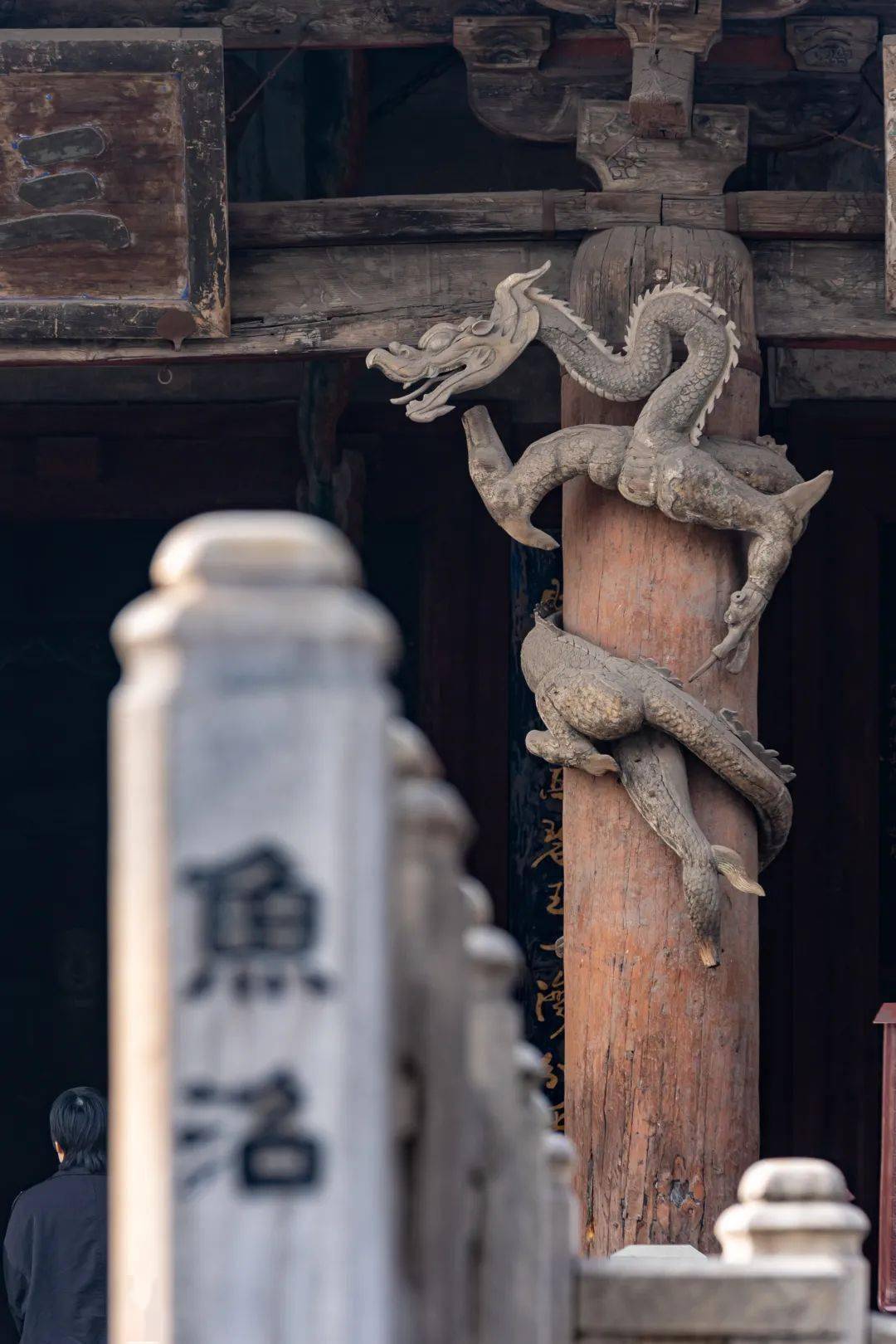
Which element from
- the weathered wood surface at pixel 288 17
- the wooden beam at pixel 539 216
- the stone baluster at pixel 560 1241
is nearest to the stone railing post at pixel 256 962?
the stone baluster at pixel 560 1241

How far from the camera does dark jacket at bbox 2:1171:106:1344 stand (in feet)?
19.5

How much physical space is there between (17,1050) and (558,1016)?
85.6 inches

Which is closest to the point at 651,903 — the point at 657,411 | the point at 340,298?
the point at 657,411

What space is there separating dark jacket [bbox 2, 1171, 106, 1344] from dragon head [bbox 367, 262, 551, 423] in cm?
227

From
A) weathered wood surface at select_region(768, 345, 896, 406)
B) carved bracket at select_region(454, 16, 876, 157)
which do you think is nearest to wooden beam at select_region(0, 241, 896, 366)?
carved bracket at select_region(454, 16, 876, 157)

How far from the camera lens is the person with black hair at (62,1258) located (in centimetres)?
593

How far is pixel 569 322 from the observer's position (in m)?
6.27

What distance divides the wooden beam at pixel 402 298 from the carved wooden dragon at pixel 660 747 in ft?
3.29

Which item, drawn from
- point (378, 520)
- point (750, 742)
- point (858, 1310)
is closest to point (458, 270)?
point (750, 742)

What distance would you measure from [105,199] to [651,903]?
2.43 metres

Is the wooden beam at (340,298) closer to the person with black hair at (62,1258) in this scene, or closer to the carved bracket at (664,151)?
the carved bracket at (664,151)

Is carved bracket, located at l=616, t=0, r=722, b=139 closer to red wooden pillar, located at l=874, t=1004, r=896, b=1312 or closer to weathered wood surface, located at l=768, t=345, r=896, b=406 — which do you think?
weathered wood surface, located at l=768, t=345, r=896, b=406

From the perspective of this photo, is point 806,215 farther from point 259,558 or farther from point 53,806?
point 259,558

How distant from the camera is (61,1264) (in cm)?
594
